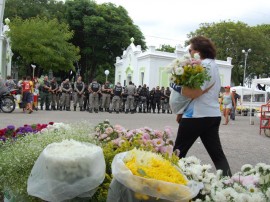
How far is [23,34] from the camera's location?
123 feet

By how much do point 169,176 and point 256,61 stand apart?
52.6m

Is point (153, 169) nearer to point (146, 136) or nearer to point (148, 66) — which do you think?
point (146, 136)

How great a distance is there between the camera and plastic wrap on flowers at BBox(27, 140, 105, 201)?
2.79m

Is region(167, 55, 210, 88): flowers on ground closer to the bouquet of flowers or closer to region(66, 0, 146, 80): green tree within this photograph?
the bouquet of flowers

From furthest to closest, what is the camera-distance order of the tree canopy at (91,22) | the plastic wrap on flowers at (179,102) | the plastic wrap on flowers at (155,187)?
1. the tree canopy at (91,22)
2. the plastic wrap on flowers at (179,102)
3. the plastic wrap on flowers at (155,187)

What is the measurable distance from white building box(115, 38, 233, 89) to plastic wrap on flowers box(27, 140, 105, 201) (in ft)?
92.5

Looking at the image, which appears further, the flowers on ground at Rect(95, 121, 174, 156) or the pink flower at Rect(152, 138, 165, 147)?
the pink flower at Rect(152, 138, 165, 147)

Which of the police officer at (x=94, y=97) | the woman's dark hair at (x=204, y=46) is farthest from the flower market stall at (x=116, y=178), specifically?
the police officer at (x=94, y=97)

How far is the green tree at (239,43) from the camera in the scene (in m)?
51.2

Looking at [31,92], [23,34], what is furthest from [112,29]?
[31,92]

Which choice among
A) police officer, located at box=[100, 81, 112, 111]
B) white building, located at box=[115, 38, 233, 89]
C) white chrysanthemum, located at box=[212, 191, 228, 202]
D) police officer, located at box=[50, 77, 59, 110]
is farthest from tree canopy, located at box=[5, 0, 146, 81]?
white chrysanthemum, located at box=[212, 191, 228, 202]

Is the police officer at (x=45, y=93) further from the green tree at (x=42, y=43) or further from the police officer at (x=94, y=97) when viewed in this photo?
the green tree at (x=42, y=43)

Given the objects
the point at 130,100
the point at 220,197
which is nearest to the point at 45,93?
the point at 130,100

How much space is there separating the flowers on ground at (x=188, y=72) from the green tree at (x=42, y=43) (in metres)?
34.7
